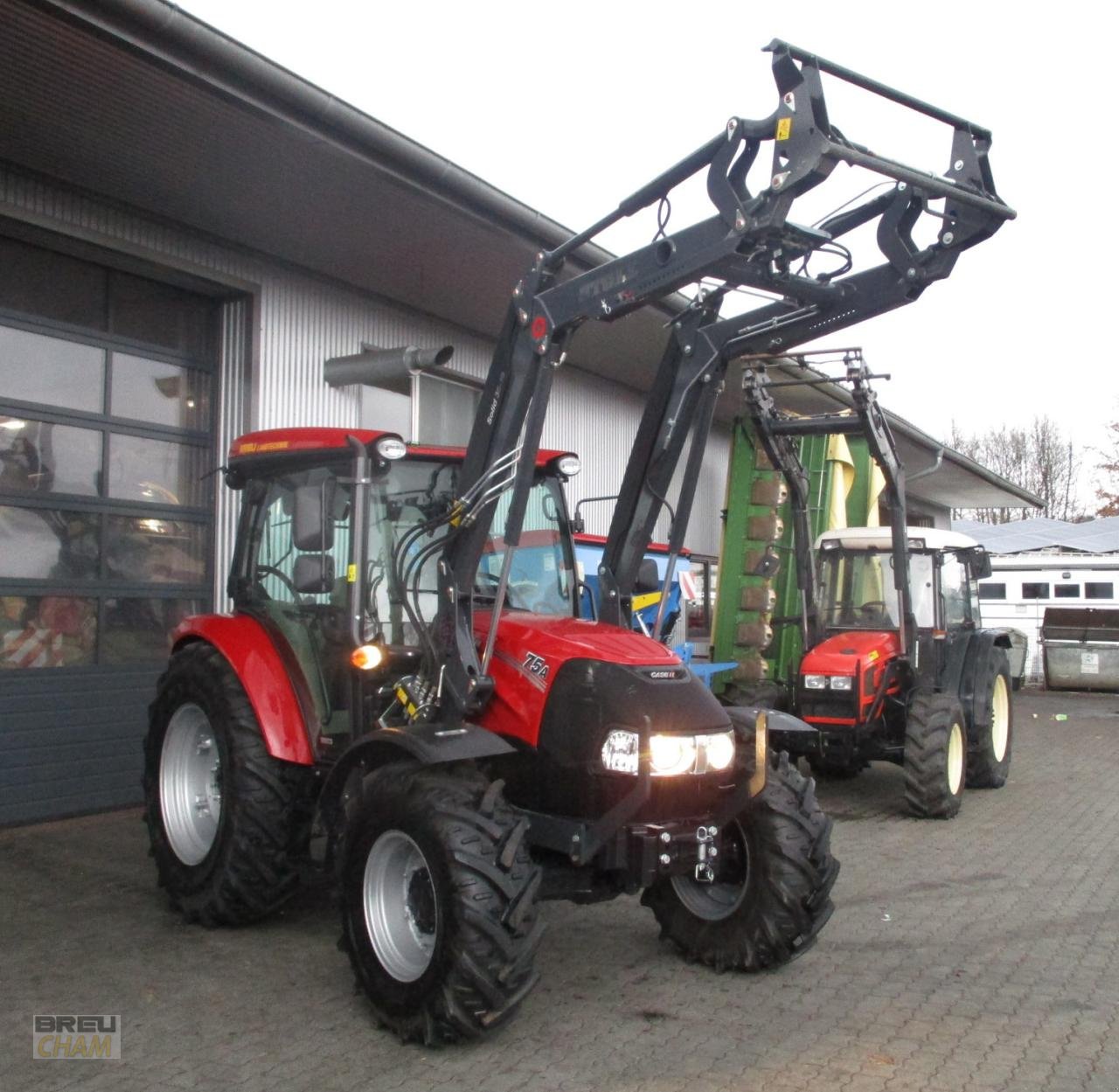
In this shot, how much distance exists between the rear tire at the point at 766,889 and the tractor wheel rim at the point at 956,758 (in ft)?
14.4

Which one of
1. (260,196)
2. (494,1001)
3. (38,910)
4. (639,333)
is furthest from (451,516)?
(639,333)

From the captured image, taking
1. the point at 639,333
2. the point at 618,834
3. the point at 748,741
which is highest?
the point at 639,333

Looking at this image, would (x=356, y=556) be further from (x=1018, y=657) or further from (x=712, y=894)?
(x=1018, y=657)

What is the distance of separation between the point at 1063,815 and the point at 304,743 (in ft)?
21.5

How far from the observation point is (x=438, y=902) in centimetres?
412

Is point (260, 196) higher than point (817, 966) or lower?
higher

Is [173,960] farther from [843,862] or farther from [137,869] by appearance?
[843,862]

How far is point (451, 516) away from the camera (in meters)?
4.87

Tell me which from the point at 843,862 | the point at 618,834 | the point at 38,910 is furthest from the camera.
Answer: the point at 843,862

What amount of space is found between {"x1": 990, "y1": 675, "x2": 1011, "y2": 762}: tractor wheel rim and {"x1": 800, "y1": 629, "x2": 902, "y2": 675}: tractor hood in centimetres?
166

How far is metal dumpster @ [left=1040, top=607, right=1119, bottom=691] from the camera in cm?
2098

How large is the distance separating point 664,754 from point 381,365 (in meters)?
5.90

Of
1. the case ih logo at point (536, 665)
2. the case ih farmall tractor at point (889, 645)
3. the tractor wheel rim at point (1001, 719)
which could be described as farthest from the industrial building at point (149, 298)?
the tractor wheel rim at point (1001, 719)

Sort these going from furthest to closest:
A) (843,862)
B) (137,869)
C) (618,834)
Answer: (843,862), (137,869), (618,834)
